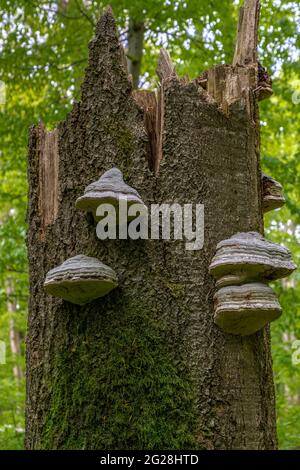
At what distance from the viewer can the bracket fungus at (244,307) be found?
2.70m

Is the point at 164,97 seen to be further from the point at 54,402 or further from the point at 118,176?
the point at 54,402

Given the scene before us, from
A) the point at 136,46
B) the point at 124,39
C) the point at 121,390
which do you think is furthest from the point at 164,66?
the point at 124,39

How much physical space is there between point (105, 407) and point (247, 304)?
0.84 meters

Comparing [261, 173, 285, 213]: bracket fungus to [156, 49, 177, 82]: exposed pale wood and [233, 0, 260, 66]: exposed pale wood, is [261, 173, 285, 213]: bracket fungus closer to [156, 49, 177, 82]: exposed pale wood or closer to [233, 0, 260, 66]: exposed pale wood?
[233, 0, 260, 66]: exposed pale wood

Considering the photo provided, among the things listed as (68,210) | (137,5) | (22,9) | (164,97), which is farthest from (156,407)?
(22,9)

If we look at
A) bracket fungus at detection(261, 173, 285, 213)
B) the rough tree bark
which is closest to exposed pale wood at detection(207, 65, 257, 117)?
the rough tree bark

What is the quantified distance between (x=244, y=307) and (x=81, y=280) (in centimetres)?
78

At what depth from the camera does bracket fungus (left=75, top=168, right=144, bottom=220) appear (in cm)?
278

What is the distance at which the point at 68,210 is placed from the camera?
3129 millimetres

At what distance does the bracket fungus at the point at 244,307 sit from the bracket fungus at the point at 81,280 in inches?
21.2

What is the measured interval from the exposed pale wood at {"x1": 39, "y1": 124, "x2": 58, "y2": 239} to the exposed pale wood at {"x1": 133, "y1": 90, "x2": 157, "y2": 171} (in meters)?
0.53

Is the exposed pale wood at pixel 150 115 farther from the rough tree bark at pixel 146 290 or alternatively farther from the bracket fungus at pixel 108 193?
the bracket fungus at pixel 108 193

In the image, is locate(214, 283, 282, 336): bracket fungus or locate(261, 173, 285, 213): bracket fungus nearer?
locate(214, 283, 282, 336): bracket fungus

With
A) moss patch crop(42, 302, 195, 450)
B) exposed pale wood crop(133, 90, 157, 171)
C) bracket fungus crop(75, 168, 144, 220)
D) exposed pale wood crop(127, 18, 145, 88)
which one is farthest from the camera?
exposed pale wood crop(127, 18, 145, 88)
